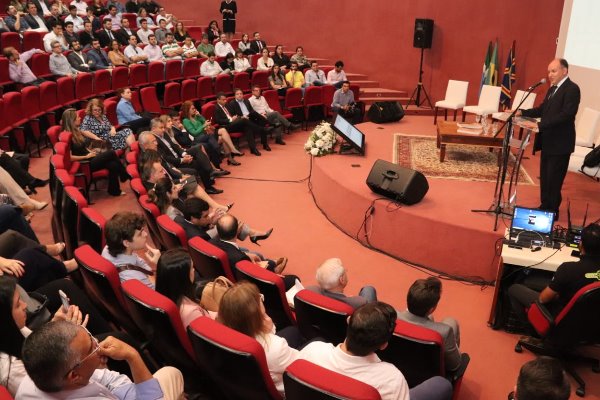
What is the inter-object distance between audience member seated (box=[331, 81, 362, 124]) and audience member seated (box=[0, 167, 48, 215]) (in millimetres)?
5865

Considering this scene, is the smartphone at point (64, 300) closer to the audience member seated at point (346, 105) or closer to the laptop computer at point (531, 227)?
the laptop computer at point (531, 227)

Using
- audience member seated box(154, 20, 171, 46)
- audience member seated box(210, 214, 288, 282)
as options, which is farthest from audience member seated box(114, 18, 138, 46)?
audience member seated box(210, 214, 288, 282)

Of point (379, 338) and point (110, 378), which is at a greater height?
point (379, 338)

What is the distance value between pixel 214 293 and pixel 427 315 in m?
1.13

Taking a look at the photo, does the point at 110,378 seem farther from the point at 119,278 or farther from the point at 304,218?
the point at 304,218

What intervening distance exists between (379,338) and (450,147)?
561cm

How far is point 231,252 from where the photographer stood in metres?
3.65

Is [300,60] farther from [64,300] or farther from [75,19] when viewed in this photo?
[64,300]

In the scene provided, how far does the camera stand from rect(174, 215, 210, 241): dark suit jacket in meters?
3.97

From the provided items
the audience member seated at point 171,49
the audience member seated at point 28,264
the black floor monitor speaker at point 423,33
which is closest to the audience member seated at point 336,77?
the black floor monitor speaker at point 423,33

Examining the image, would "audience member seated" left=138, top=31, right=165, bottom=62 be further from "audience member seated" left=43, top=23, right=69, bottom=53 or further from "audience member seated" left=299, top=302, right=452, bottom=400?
"audience member seated" left=299, top=302, right=452, bottom=400

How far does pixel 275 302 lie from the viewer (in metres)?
3.02

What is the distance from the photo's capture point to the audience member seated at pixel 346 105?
376 inches

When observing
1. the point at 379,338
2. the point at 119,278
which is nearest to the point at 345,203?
the point at 119,278
